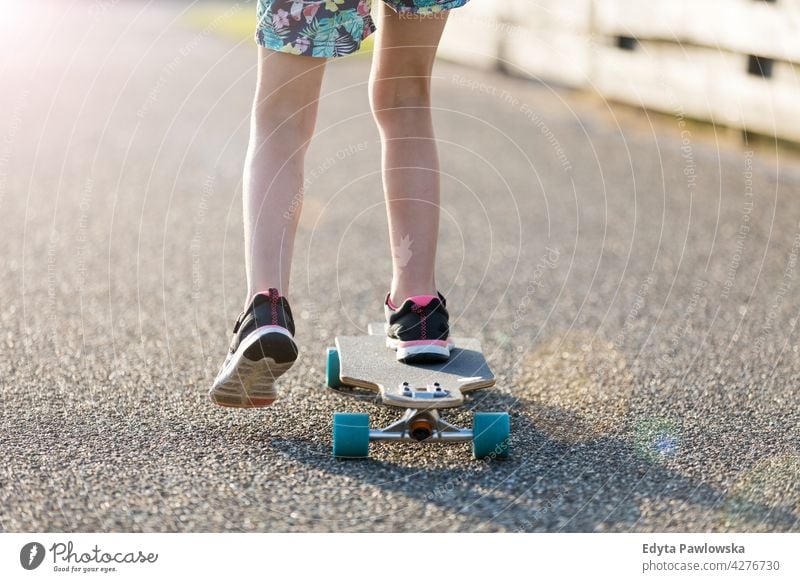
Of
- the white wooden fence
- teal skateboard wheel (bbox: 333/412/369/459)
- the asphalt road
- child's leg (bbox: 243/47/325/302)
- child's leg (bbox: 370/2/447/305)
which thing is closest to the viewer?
the asphalt road

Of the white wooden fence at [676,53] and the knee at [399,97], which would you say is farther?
the white wooden fence at [676,53]

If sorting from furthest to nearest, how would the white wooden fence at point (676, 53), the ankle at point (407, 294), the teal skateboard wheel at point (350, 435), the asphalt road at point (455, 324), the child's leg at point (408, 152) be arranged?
the white wooden fence at point (676, 53), the ankle at point (407, 294), the child's leg at point (408, 152), the teal skateboard wheel at point (350, 435), the asphalt road at point (455, 324)

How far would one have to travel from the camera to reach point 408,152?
2744 millimetres

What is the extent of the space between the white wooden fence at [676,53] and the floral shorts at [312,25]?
4390 mm

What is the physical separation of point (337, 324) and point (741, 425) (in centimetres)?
141

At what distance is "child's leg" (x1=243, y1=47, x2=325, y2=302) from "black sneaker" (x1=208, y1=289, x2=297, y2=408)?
0.06 m

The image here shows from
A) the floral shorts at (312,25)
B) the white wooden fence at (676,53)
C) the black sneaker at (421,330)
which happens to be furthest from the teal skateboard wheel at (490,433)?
the white wooden fence at (676,53)

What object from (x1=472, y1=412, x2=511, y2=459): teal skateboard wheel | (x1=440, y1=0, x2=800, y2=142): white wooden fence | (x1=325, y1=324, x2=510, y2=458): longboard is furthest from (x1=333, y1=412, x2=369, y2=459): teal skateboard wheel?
(x1=440, y1=0, x2=800, y2=142): white wooden fence

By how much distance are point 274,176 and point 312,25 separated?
36cm

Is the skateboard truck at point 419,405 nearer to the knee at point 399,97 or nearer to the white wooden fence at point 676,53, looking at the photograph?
the knee at point 399,97

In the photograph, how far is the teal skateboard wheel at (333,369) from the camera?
2.89 meters

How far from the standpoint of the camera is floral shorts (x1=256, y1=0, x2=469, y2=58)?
243 centimetres

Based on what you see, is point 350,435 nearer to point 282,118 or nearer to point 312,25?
point 282,118

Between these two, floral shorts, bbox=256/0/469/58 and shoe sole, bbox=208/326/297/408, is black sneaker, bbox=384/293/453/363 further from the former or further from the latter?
floral shorts, bbox=256/0/469/58
